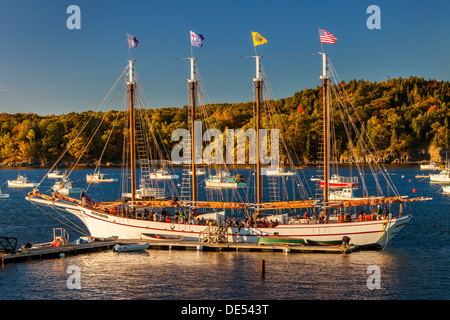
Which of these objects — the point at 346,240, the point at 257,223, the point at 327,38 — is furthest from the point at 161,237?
the point at 327,38

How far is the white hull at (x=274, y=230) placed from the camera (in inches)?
1928

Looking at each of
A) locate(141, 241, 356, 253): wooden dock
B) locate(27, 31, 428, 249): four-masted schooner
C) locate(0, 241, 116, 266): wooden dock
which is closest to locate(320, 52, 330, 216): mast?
locate(27, 31, 428, 249): four-masted schooner

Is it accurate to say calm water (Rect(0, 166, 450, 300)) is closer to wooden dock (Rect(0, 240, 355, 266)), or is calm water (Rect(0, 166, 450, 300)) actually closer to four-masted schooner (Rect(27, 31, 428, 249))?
wooden dock (Rect(0, 240, 355, 266))

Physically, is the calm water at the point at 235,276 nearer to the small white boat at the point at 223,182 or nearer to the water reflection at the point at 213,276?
the water reflection at the point at 213,276

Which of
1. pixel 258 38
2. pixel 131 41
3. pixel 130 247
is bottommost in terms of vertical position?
pixel 130 247

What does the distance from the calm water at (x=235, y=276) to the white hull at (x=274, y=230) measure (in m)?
2.07

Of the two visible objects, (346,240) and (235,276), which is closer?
(235,276)

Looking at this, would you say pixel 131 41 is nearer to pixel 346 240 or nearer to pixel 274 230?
pixel 274 230

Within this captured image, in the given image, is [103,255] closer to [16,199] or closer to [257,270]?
[257,270]

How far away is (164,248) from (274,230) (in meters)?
11.8

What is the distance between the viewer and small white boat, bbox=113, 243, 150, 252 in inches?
1934

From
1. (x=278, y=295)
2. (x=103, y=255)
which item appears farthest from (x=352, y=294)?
(x=103, y=255)

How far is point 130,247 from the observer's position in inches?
1940

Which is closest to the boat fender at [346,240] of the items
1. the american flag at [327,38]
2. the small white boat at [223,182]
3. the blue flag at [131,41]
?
the american flag at [327,38]
